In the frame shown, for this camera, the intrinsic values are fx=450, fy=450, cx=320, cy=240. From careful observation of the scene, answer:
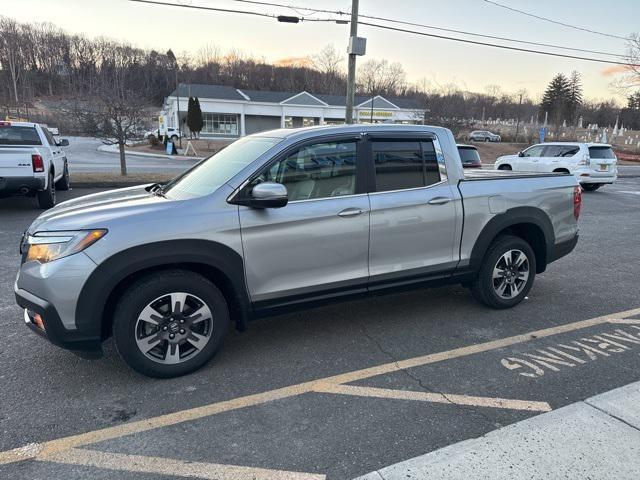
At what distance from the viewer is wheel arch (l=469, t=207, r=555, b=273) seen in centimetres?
437

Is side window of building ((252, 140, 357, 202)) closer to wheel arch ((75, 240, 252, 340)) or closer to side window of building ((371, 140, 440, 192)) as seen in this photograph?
side window of building ((371, 140, 440, 192))

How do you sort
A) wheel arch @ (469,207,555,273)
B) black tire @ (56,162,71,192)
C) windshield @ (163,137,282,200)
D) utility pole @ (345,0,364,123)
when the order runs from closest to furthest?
windshield @ (163,137,282,200) < wheel arch @ (469,207,555,273) < black tire @ (56,162,71,192) < utility pole @ (345,0,364,123)

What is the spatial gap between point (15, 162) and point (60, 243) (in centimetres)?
688

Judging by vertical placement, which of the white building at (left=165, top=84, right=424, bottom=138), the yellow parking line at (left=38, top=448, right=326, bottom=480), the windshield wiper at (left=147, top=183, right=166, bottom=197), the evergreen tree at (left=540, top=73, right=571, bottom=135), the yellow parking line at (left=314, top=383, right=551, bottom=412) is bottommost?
the yellow parking line at (left=38, top=448, right=326, bottom=480)

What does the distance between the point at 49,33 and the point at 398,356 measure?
5399 inches

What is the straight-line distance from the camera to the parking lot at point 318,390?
98.0 inches

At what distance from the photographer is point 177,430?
8.90 ft

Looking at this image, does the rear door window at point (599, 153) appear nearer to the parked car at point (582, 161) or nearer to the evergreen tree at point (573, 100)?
the parked car at point (582, 161)

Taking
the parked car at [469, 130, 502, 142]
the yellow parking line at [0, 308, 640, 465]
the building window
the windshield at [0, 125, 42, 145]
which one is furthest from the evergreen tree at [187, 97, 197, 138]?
the yellow parking line at [0, 308, 640, 465]

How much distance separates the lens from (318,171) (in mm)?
3676

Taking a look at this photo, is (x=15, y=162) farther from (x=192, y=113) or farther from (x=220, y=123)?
(x=220, y=123)

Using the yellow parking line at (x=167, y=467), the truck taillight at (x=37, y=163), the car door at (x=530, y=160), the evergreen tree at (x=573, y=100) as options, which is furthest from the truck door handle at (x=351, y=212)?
the evergreen tree at (x=573, y=100)

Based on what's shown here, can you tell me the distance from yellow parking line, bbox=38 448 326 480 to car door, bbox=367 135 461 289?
1868mm

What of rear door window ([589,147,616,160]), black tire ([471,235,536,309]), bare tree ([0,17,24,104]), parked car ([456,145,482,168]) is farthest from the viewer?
→ bare tree ([0,17,24,104])
